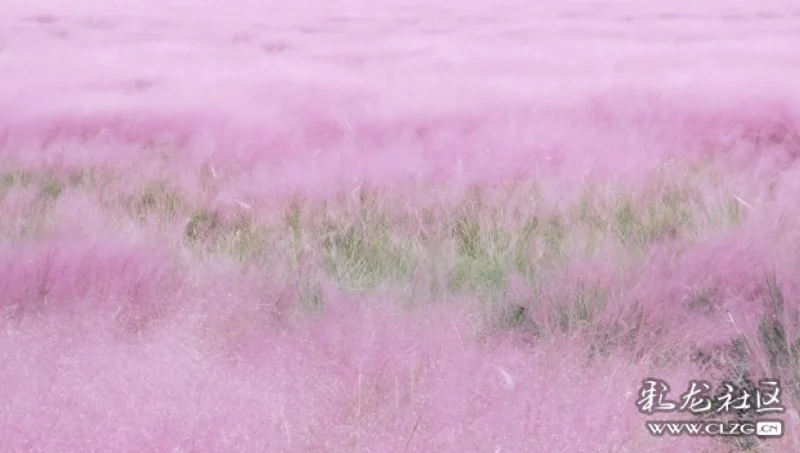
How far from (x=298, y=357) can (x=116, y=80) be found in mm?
2438

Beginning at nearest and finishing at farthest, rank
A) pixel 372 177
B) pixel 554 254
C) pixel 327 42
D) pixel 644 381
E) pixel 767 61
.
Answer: pixel 644 381
pixel 554 254
pixel 372 177
pixel 767 61
pixel 327 42

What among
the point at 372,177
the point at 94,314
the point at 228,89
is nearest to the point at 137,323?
the point at 94,314

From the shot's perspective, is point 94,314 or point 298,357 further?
point 94,314

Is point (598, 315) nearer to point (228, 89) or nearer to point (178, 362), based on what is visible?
point (178, 362)

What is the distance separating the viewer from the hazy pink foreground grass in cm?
122

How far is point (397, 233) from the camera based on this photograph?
6.84ft

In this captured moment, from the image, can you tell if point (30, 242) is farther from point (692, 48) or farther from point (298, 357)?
point (692, 48)

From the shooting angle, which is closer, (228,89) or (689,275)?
(689,275)

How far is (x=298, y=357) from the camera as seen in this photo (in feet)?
4.34

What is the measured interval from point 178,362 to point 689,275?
0.83 m

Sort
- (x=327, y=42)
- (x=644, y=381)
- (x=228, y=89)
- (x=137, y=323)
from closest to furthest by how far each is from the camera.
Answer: (x=644, y=381) < (x=137, y=323) < (x=228, y=89) < (x=327, y=42)

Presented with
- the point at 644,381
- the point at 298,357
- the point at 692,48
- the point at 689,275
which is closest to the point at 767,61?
the point at 692,48

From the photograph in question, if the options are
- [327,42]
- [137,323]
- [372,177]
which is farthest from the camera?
[327,42]

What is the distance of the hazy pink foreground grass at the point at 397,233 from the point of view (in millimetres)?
1216
